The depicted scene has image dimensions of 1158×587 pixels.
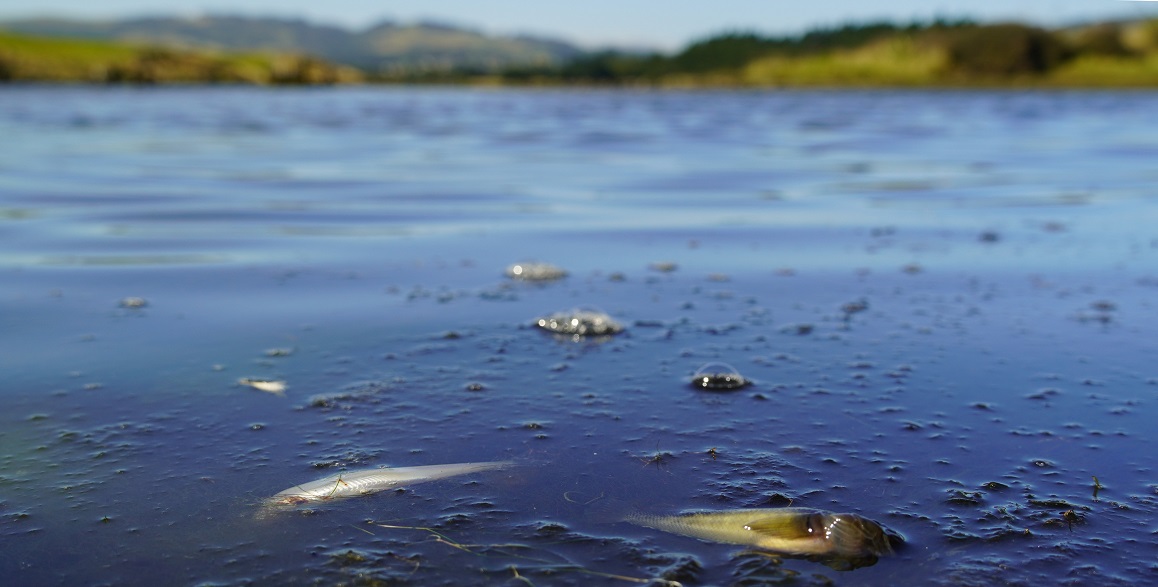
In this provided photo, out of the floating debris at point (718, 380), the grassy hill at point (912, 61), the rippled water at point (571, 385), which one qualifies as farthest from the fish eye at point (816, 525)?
the grassy hill at point (912, 61)

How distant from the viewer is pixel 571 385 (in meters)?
5.29

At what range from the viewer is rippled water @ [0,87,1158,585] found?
11.2 ft

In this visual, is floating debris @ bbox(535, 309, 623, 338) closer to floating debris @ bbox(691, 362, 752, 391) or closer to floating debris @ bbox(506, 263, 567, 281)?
floating debris @ bbox(691, 362, 752, 391)

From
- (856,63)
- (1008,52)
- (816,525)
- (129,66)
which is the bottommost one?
(816,525)

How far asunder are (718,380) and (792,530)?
187cm

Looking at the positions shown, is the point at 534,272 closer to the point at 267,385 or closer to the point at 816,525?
the point at 267,385

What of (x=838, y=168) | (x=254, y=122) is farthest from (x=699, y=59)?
(x=838, y=168)

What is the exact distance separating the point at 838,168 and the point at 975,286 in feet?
35.1

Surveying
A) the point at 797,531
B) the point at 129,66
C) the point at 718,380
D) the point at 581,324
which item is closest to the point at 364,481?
the point at 797,531

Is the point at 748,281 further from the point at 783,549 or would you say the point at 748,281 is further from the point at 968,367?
the point at 783,549

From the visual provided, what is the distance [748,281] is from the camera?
8172 mm

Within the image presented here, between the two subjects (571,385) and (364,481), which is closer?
(364,481)

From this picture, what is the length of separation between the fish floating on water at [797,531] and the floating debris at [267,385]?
240 centimetres

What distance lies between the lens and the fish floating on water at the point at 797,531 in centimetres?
331
